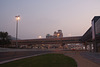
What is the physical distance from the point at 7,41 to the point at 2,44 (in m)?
3.02

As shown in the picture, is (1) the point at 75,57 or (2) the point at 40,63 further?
(1) the point at 75,57

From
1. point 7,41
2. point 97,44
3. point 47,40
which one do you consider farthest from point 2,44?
point 47,40

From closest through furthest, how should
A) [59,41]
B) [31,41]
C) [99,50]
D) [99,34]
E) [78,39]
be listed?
[99,34] → [99,50] → [78,39] → [59,41] → [31,41]

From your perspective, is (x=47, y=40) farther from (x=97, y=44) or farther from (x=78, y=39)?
(x=97, y=44)

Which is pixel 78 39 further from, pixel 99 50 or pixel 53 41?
pixel 99 50

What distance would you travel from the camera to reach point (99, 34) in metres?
47.4

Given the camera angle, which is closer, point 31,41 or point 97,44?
point 97,44

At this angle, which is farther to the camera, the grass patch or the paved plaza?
the paved plaza

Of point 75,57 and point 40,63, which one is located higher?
point 40,63

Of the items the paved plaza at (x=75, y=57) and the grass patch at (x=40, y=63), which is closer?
the grass patch at (x=40, y=63)

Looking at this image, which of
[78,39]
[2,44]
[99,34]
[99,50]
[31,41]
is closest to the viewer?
[99,34]

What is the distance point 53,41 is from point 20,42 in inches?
1389

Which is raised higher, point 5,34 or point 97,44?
point 5,34

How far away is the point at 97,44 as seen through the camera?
56062mm
